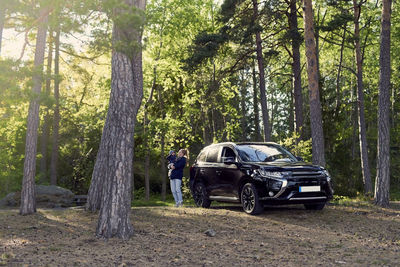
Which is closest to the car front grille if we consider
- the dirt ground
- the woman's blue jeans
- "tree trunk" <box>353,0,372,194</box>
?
the dirt ground

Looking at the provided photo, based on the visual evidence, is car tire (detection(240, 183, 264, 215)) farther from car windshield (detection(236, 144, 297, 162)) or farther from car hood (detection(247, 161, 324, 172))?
car windshield (detection(236, 144, 297, 162))

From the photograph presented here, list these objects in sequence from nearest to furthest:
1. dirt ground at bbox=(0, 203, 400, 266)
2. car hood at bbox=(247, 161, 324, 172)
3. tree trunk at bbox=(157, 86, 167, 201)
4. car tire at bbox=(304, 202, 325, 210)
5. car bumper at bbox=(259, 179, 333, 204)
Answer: dirt ground at bbox=(0, 203, 400, 266) → car bumper at bbox=(259, 179, 333, 204) → car hood at bbox=(247, 161, 324, 172) → car tire at bbox=(304, 202, 325, 210) → tree trunk at bbox=(157, 86, 167, 201)

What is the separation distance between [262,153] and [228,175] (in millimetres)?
1130

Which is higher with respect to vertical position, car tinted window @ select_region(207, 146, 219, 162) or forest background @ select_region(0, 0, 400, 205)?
forest background @ select_region(0, 0, 400, 205)

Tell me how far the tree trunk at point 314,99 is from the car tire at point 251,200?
157 inches

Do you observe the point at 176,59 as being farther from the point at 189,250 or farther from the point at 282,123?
the point at 282,123

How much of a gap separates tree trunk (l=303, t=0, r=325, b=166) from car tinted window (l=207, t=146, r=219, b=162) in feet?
11.3

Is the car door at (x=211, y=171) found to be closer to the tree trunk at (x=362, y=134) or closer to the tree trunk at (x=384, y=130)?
the tree trunk at (x=384, y=130)

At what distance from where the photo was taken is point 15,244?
862 centimetres

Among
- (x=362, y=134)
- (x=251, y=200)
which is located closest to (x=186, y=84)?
(x=362, y=134)

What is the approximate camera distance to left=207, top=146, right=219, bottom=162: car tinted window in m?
13.3

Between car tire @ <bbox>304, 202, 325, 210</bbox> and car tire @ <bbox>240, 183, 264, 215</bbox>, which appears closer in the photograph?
car tire @ <bbox>240, 183, 264, 215</bbox>

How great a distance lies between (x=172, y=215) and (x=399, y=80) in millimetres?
26818

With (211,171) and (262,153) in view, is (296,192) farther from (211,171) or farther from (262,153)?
(211,171)
